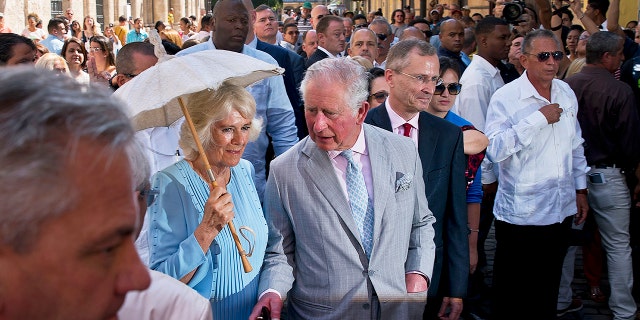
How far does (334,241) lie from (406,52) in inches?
56.9

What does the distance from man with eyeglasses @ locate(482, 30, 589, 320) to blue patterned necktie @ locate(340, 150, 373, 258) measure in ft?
6.71

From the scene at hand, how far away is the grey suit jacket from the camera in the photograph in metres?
3.23

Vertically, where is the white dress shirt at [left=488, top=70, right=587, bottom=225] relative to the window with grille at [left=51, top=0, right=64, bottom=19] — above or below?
below

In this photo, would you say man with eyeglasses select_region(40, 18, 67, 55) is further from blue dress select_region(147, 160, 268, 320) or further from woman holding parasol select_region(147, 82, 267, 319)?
blue dress select_region(147, 160, 268, 320)

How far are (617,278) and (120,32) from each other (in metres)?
18.1

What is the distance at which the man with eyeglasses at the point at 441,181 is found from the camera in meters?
3.90

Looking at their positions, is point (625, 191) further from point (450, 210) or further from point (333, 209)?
point (333, 209)

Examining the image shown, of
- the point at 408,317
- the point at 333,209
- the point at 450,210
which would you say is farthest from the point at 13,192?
the point at 450,210

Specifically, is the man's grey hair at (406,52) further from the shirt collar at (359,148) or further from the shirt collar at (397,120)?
the shirt collar at (359,148)

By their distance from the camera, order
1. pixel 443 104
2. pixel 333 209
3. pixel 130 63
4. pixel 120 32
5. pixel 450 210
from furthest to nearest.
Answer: pixel 120 32 → pixel 130 63 → pixel 443 104 → pixel 450 210 → pixel 333 209

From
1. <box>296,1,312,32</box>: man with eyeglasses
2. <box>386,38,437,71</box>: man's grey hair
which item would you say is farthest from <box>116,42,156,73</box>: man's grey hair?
<box>296,1,312,32</box>: man with eyeglasses

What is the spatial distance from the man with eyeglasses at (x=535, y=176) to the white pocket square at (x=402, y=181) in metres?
1.91

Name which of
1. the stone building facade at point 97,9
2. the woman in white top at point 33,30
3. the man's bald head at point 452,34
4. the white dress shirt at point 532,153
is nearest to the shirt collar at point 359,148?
the white dress shirt at point 532,153

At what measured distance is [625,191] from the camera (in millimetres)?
5883
